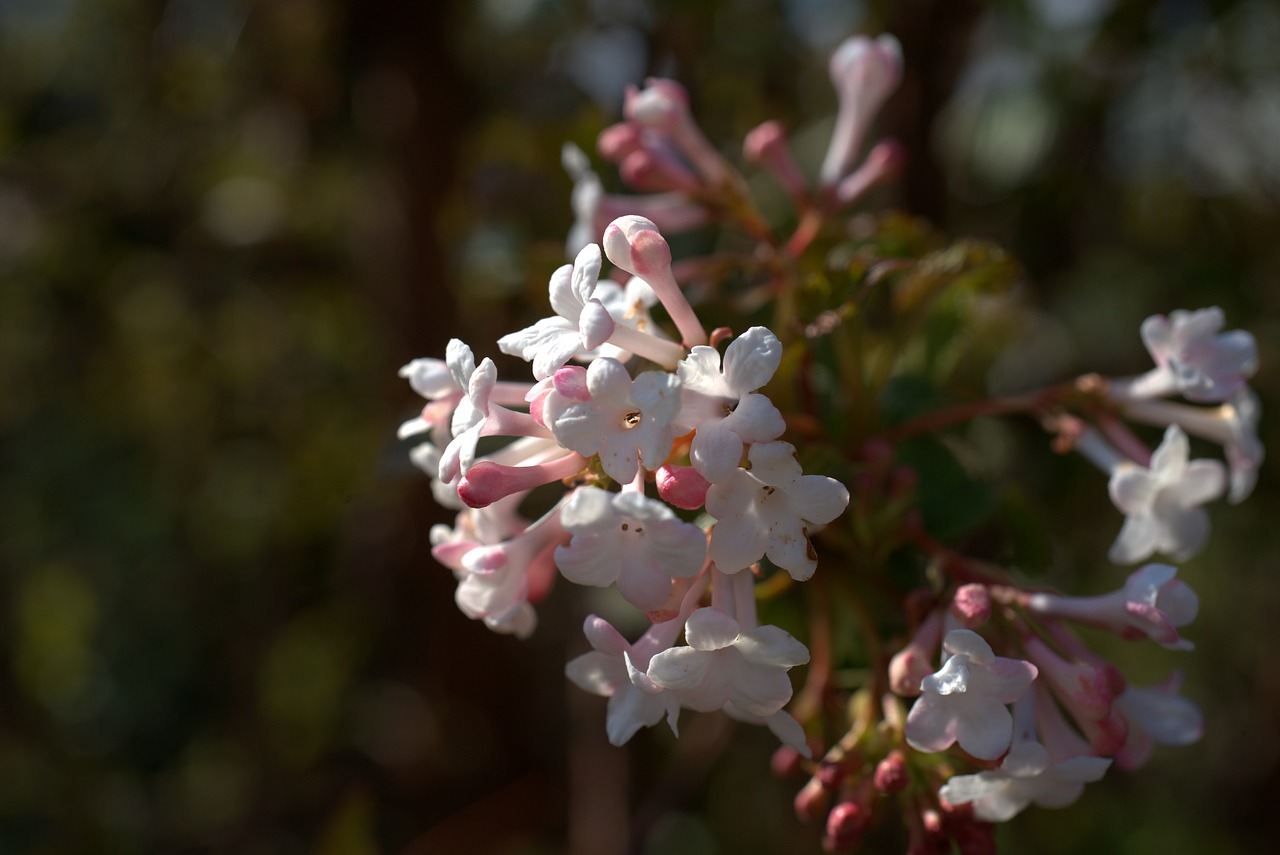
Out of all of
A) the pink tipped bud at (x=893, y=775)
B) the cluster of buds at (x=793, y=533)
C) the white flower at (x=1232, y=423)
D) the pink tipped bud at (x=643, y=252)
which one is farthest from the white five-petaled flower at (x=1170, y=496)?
the pink tipped bud at (x=643, y=252)

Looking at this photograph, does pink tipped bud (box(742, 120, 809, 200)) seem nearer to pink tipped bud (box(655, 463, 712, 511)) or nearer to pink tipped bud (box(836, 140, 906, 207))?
pink tipped bud (box(836, 140, 906, 207))

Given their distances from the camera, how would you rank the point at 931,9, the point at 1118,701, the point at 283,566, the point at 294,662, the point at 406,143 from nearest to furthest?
the point at 1118,701 < the point at 931,9 < the point at 406,143 < the point at 283,566 < the point at 294,662

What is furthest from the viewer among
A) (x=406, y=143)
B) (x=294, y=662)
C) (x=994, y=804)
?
(x=294, y=662)

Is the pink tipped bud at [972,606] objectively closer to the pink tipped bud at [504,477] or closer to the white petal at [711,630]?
the white petal at [711,630]

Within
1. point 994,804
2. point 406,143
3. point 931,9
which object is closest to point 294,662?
point 406,143

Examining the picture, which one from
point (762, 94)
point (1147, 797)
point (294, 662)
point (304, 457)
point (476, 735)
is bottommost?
point (1147, 797)

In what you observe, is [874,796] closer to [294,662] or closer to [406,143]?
[406,143]

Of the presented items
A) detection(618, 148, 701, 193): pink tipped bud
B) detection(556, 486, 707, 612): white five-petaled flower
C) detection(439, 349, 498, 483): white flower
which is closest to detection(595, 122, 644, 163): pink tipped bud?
detection(618, 148, 701, 193): pink tipped bud
